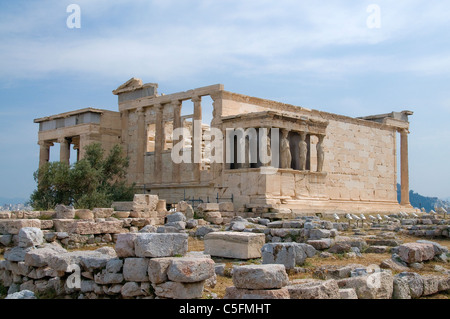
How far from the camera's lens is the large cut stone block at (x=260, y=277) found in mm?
5777

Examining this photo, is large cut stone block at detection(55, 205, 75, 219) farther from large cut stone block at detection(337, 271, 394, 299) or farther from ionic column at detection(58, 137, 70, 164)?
ionic column at detection(58, 137, 70, 164)

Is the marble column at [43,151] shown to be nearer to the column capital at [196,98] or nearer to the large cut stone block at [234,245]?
the column capital at [196,98]

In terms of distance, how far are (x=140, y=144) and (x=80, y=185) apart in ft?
13.8

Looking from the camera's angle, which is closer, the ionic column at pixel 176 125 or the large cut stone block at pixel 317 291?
the large cut stone block at pixel 317 291

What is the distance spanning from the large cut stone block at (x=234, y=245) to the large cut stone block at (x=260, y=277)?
3.94m

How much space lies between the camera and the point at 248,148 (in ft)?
67.6

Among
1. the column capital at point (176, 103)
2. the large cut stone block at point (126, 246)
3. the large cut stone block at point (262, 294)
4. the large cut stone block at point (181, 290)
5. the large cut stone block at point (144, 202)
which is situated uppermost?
the column capital at point (176, 103)

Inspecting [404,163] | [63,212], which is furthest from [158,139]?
[404,163]

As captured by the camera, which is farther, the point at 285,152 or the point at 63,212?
the point at 285,152

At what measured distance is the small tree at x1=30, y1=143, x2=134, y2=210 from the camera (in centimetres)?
2069

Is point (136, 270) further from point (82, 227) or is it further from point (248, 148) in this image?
point (248, 148)

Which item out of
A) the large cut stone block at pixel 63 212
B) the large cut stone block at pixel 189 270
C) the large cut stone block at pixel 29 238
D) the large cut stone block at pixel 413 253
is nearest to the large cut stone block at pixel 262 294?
the large cut stone block at pixel 189 270

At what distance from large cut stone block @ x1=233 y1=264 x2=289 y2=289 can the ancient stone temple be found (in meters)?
12.8
